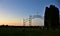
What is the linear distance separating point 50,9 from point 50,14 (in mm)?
6160

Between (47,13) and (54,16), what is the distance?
933 cm

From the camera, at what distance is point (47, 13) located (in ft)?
541

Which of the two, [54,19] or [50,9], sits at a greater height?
[50,9]

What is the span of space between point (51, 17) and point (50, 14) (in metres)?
3.75

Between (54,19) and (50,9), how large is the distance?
1022cm

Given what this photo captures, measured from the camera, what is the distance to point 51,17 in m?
160

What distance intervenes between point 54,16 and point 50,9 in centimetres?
767

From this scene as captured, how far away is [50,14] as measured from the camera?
532ft

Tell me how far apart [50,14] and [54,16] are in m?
5.40

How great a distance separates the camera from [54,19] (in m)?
157

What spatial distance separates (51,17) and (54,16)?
126 inches

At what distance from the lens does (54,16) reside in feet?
520
